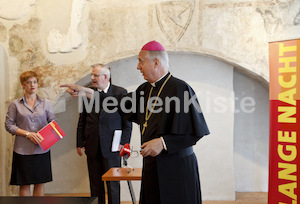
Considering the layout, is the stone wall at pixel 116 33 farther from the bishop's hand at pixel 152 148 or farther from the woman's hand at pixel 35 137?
the bishop's hand at pixel 152 148

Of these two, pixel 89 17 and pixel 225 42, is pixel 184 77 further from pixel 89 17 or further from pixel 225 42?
pixel 89 17

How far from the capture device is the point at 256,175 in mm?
6262

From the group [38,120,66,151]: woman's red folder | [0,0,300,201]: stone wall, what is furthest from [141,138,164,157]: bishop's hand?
[0,0,300,201]: stone wall

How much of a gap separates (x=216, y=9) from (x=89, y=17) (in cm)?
204

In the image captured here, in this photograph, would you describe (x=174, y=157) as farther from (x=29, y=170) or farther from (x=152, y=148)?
(x=29, y=170)

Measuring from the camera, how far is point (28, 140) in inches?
185

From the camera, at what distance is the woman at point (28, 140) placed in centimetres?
466

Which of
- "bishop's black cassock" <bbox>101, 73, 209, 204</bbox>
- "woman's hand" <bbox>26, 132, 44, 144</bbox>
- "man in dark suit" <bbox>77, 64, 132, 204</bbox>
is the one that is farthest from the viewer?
"woman's hand" <bbox>26, 132, 44, 144</bbox>

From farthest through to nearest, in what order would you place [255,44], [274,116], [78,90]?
[255,44], [274,116], [78,90]

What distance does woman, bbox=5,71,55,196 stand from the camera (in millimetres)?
4664

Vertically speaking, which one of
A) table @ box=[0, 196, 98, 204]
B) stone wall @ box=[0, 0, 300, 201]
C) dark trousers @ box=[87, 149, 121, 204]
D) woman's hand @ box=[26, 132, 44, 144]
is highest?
stone wall @ box=[0, 0, 300, 201]

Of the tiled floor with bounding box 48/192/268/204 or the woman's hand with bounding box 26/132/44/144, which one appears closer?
the woman's hand with bounding box 26/132/44/144

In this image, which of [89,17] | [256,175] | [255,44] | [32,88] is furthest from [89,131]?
[256,175]

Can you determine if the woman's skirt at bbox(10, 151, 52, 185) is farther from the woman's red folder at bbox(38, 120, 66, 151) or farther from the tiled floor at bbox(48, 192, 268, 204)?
the tiled floor at bbox(48, 192, 268, 204)
